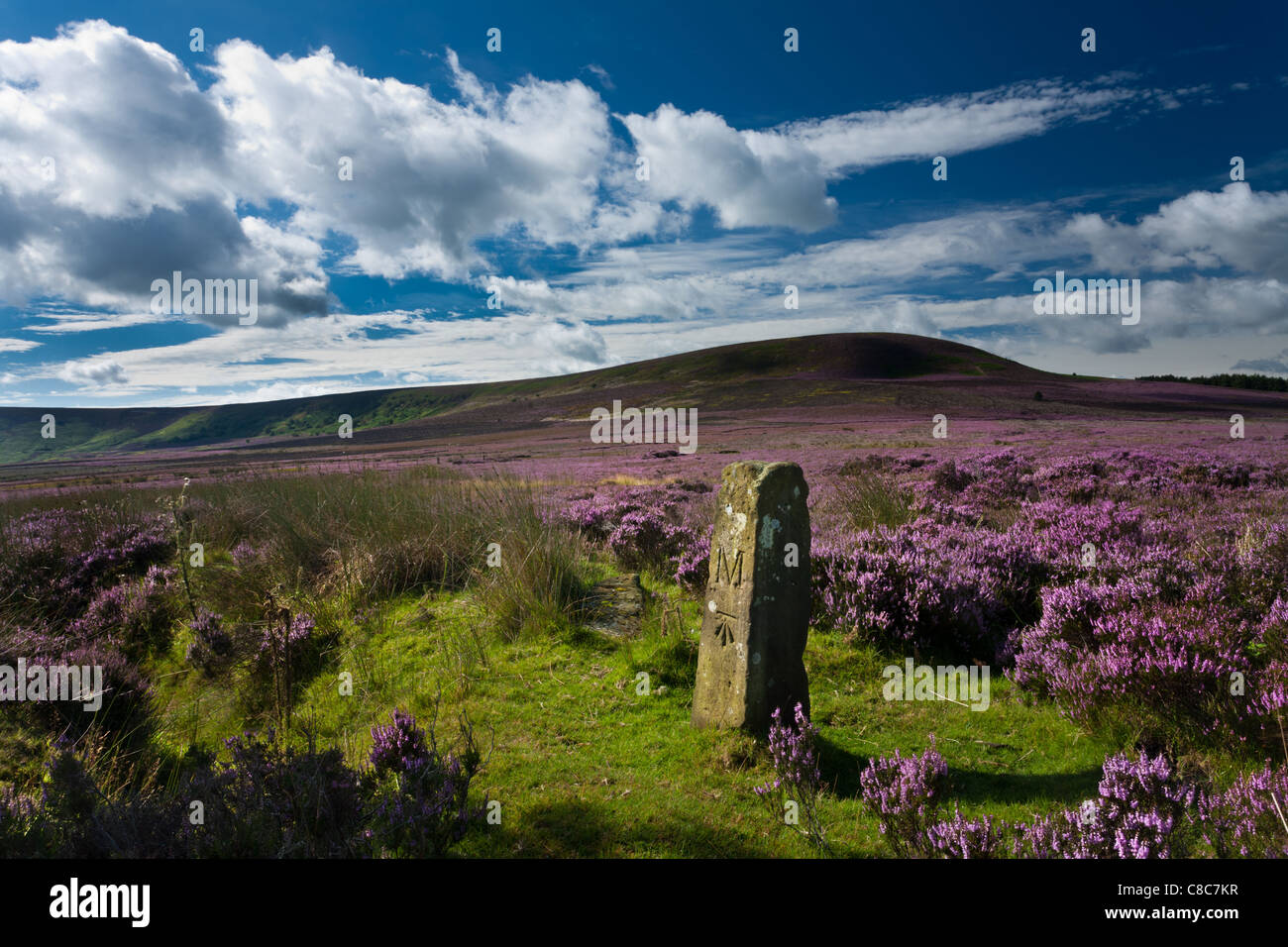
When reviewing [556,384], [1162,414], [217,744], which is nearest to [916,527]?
[217,744]

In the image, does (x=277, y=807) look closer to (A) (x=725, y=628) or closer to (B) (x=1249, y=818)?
(A) (x=725, y=628)

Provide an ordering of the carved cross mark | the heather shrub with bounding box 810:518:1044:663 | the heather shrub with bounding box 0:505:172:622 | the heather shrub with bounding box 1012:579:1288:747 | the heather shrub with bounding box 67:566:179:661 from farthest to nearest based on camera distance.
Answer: the heather shrub with bounding box 0:505:172:622, the heather shrub with bounding box 67:566:179:661, the heather shrub with bounding box 810:518:1044:663, the carved cross mark, the heather shrub with bounding box 1012:579:1288:747

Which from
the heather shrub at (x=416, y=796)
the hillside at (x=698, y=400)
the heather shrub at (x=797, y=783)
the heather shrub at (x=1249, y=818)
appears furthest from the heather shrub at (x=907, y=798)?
the hillside at (x=698, y=400)

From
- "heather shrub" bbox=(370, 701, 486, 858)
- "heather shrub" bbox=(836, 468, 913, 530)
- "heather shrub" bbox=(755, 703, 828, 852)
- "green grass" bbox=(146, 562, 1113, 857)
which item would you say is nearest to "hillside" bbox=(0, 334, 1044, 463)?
"heather shrub" bbox=(836, 468, 913, 530)

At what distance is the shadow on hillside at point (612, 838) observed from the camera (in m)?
3.01

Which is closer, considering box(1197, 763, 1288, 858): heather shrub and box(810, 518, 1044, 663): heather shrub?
box(1197, 763, 1288, 858): heather shrub

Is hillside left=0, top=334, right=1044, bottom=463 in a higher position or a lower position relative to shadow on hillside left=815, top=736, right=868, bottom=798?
higher

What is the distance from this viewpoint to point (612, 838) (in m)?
3.12

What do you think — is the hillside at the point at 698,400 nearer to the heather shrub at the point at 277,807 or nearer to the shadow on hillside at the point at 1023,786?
the shadow on hillside at the point at 1023,786

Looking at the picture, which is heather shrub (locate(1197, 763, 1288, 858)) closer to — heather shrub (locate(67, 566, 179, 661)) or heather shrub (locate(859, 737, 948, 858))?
heather shrub (locate(859, 737, 948, 858))

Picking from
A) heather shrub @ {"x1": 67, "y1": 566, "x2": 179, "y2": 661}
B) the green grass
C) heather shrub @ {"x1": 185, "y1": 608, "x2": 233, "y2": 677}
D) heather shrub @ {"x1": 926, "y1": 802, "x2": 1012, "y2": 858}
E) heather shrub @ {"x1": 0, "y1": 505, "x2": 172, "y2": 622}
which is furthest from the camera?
heather shrub @ {"x1": 0, "y1": 505, "x2": 172, "y2": 622}

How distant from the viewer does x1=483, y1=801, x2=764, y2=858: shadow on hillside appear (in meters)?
3.01

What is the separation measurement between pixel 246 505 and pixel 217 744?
7.21 m
